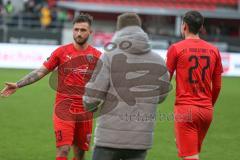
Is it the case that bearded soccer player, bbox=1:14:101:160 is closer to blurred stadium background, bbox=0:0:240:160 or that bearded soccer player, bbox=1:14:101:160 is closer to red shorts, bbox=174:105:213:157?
red shorts, bbox=174:105:213:157

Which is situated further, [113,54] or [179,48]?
[179,48]

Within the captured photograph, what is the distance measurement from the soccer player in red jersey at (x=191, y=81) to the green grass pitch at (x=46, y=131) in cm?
318

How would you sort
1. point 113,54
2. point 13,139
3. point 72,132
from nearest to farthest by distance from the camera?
1. point 113,54
2. point 72,132
3. point 13,139

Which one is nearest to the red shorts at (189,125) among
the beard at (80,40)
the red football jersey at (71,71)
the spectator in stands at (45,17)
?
the red football jersey at (71,71)

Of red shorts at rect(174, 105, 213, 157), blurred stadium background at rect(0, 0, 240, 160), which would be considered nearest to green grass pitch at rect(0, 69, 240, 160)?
blurred stadium background at rect(0, 0, 240, 160)

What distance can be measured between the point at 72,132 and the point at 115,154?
2.34 m

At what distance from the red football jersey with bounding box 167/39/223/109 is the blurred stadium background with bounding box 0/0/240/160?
11.0 feet

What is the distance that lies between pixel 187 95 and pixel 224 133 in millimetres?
6355

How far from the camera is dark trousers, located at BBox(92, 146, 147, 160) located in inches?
220

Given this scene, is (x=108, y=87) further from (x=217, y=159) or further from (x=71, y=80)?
(x=217, y=159)

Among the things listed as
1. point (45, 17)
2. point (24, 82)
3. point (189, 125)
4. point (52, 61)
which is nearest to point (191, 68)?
point (189, 125)

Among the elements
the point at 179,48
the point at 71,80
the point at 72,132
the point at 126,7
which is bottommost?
the point at 126,7

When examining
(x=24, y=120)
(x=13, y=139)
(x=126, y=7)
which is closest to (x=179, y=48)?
(x=13, y=139)

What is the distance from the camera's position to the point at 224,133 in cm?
1313
